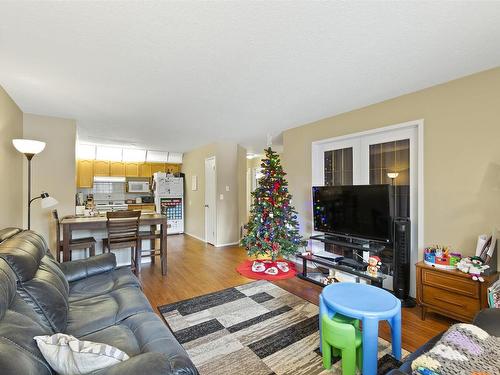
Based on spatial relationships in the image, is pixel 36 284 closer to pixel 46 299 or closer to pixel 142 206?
pixel 46 299

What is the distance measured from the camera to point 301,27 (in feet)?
5.43

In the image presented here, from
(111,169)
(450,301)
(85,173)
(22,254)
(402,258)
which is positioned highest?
(111,169)

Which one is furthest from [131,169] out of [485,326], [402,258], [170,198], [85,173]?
[485,326]

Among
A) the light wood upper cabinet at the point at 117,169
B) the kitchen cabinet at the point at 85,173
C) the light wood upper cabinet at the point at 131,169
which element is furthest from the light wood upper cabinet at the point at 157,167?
the kitchen cabinet at the point at 85,173

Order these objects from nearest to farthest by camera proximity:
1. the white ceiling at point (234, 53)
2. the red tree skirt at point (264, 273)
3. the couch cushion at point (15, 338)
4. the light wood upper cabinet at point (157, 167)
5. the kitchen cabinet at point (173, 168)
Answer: the couch cushion at point (15, 338)
the white ceiling at point (234, 53)
the red tree skirt at point (264, 273)
the light wood upper cabinet at point (157, 167)
the kitchen cabinet at point (173, 168)

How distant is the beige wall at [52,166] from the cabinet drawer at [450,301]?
488cm

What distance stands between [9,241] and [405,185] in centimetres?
387

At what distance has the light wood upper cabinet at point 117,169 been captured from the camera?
6.72m

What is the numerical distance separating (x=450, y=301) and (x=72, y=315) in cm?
312

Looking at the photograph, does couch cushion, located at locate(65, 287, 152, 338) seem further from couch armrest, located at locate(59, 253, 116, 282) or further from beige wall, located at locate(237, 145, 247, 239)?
beige wall, located at locate(237, 145, 247, 239)

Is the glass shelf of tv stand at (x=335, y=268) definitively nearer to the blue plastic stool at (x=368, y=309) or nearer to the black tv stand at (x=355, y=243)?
the black tv stand at (x=355, y=243)

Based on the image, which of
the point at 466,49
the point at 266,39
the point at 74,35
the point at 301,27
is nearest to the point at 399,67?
the point at 466,49

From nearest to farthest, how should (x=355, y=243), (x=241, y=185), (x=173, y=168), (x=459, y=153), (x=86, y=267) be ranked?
1. (x=86, y=267)
2. (x=459, y=153)
3. (x=355, y=243)
4. (x=241, y=185)
5. (x=173, y=168)

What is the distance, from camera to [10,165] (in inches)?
114
